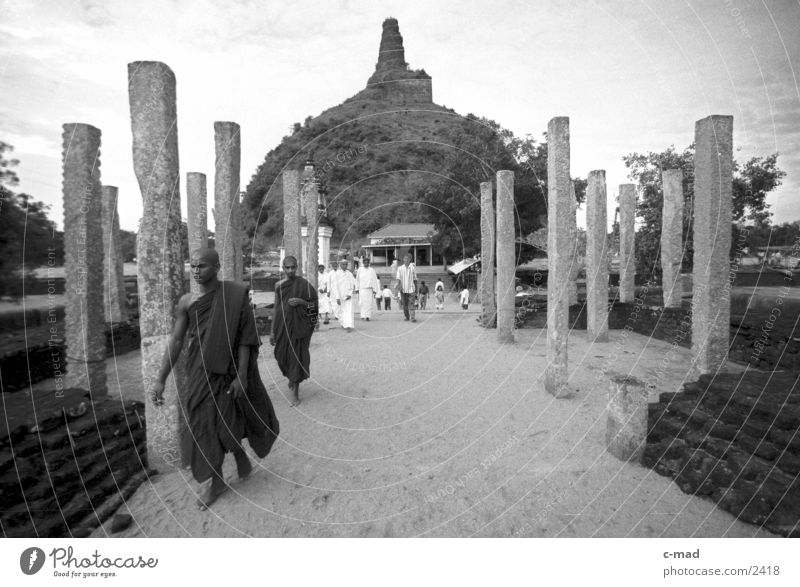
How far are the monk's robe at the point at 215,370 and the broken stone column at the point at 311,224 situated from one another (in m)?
7.86

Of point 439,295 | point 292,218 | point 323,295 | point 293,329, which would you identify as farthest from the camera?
point 439,295

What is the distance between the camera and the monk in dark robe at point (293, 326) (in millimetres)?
6258

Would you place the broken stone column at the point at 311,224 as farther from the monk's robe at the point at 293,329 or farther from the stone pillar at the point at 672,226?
the stone pillar at the point at 672,226

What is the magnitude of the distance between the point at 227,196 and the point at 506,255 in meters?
5.62

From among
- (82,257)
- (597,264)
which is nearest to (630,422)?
(597,264)

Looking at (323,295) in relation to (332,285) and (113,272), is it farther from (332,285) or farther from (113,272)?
(113,272)

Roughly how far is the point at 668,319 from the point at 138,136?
452 inches

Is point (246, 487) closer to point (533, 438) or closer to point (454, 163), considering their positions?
point (533, 438)

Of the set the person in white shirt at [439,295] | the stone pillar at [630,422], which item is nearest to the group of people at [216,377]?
the stone pillar at [630,422]

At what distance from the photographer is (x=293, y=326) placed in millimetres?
6426

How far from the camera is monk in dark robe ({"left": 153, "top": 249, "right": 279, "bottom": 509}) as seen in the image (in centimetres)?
351

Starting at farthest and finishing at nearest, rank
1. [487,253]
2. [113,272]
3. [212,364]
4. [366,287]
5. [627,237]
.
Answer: [627,237], [366,287], [487,253], [113,272], [212,364]

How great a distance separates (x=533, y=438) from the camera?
16.3 ft

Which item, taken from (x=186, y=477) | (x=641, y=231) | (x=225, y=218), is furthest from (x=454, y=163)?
(x=186, y=477)
